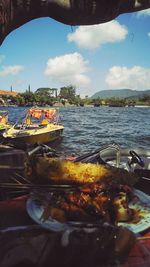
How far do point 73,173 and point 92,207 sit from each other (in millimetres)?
640

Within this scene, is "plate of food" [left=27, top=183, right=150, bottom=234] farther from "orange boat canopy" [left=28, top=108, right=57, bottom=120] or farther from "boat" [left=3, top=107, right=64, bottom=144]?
"orange boat canopy" [left=28, top=108, right=57, bottom=120]

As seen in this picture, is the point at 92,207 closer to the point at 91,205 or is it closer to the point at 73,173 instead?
the point at 91,205

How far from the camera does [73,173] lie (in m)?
4.74

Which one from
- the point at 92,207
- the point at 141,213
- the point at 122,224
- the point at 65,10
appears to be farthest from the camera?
the point at 141,213

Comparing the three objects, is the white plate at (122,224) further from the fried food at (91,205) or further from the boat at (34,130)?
the boat at (34,130)

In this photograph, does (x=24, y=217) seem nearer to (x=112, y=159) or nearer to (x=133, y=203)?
(x=133, y=203)

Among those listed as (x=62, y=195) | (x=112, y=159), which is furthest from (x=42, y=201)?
(x=112, y=159)

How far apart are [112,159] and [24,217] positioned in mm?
3118

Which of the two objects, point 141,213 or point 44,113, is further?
point 44,113

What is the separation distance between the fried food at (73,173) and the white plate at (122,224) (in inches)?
12.5

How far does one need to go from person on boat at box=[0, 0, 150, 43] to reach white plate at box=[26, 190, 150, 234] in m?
1.92

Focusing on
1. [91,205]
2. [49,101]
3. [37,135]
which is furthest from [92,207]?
[49,101]

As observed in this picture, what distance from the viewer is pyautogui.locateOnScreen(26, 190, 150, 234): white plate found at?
12.4 feet

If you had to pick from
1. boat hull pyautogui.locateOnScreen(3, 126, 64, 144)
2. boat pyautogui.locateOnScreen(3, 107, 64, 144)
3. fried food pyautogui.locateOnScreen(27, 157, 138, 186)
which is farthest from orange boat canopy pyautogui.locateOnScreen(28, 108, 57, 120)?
fried food pyautogui.locateOnScreen(27, 157, 138, 186)
